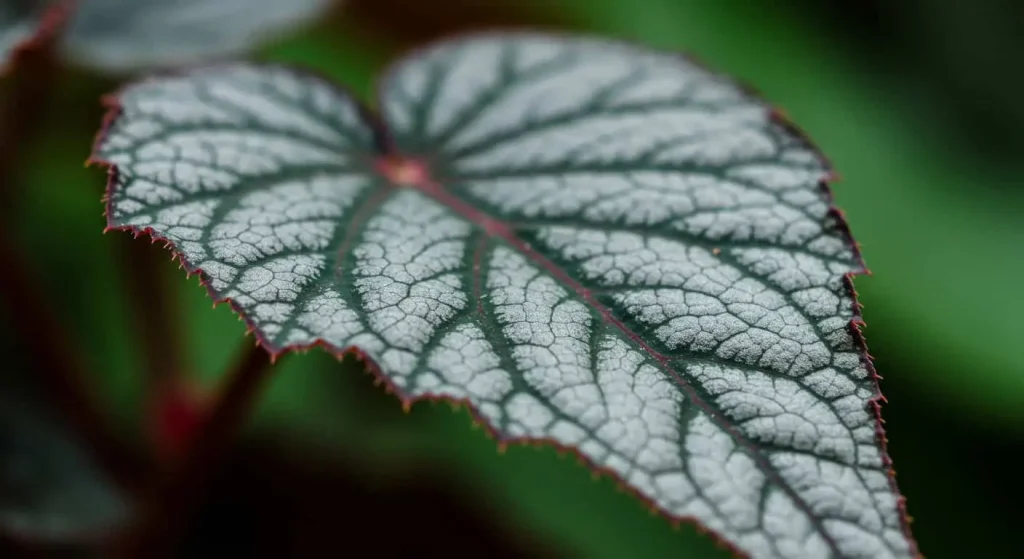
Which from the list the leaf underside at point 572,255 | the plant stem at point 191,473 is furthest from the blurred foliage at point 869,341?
the leaf underside at point 572,255

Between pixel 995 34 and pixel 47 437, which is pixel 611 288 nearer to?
pixel 47 437

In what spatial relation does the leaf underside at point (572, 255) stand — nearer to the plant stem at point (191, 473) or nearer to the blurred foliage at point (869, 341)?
the plant stem at point (191, 473)

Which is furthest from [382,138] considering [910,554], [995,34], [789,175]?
[995,34]

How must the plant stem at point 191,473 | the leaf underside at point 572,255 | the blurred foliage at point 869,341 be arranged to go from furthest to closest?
the blurred foliage at point 869,341 < the plant stem at point 191,473 < the leaf underside at point 572,255

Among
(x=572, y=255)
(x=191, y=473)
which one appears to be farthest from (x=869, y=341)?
(x=191, y=473)

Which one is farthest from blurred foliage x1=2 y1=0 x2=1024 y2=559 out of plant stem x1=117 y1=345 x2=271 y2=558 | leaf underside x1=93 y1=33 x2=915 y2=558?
leaf underside x1=93 y1=33 x2=915 y2=558
